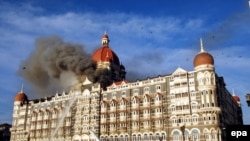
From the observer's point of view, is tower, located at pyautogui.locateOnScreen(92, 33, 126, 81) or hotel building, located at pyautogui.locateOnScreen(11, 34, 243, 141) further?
tower, located at pyautogui.locateOnScreen(92, 33, 126, 81)

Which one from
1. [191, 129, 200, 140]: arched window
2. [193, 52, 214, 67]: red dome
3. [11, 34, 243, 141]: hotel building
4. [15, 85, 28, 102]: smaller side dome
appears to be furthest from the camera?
[15, 85, 28, 102]: smaller side dome

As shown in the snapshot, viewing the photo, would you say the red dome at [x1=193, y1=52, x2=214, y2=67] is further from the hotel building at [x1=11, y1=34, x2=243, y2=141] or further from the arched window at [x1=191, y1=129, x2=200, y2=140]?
the arched window at [x1=191, y1=129, x2=200, y2=140]

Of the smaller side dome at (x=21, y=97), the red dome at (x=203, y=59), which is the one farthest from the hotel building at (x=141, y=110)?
the smaller side dome at (x=21, y=97)

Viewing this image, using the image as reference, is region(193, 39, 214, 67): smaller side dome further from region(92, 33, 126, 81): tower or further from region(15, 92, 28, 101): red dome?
region(15, 92, 28, 101): red dome

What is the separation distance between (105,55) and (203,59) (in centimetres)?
4315

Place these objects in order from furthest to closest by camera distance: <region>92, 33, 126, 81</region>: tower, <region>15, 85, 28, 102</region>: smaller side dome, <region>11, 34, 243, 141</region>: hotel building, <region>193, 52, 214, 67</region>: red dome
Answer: <region>15, 85, 28, 102</region>: smaller side dome, <region>92, 33, 126, 81</region>: tower, <region>193, 52, 214, 67</region>: red dome, <region>11, 34, 243, 141</region>: hotel building

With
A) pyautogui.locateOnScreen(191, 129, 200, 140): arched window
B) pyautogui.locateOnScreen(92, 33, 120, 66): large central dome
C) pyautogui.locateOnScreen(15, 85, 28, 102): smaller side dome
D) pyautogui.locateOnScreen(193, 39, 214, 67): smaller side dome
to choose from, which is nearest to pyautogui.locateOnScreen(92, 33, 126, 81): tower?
pyautogui.locateOnScreen(92, 33, 120, 66): large central dome

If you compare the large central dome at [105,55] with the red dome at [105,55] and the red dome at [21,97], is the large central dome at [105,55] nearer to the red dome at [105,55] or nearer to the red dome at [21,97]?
the red dome at [105,55]

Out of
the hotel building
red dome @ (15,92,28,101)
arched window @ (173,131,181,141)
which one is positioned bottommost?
arched window @ (173,131,181,141)

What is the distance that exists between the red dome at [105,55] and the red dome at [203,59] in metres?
39.1

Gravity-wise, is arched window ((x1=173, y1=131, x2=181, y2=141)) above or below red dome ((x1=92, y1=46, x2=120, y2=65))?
below

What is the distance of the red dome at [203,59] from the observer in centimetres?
7512

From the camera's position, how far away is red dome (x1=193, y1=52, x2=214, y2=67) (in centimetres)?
7512

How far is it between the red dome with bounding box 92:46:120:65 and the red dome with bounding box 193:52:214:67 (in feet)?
128
